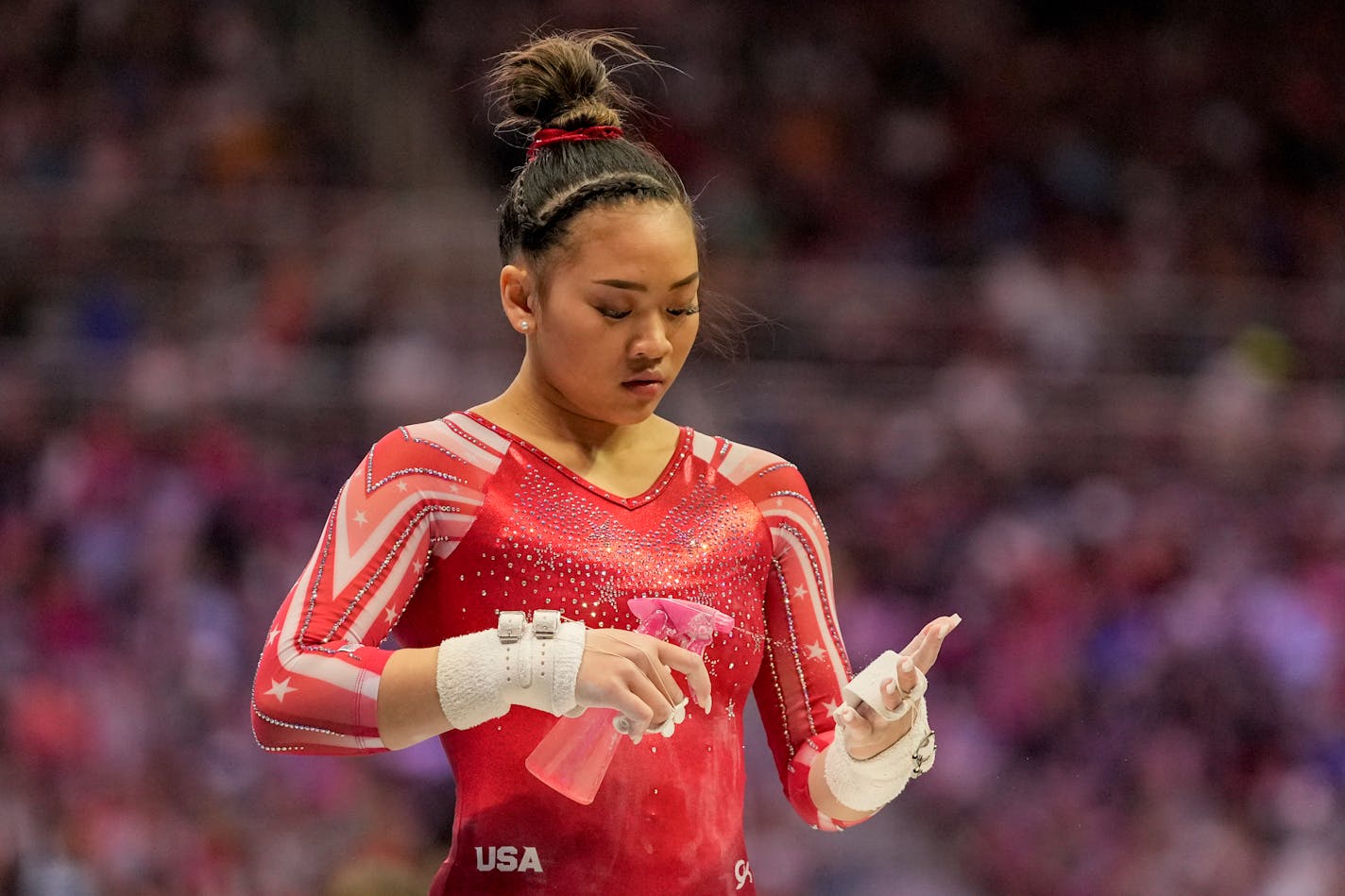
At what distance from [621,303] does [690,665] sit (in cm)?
45

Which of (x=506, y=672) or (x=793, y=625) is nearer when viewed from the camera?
(x=506, y=672)

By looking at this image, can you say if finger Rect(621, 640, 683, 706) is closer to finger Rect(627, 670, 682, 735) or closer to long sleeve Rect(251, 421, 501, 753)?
finger Rect(627, 670, 682, 735)

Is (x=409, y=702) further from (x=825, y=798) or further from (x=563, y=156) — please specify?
(x=563, y=156)

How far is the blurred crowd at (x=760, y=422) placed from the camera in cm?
599

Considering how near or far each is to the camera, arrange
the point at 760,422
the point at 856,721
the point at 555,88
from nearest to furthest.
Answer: the point at 856,721, the point at 555,88, the point at 760,422

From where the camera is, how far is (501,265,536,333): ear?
2109mm

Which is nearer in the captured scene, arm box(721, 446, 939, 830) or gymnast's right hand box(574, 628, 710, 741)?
gymnast's right hand box(574, 628, 710, 741)

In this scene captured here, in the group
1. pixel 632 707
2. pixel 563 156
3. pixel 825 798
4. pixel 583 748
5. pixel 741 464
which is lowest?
pixel 825 798

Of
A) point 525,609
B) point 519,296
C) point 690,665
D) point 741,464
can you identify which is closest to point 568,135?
point 519,296

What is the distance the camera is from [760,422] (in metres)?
6.88

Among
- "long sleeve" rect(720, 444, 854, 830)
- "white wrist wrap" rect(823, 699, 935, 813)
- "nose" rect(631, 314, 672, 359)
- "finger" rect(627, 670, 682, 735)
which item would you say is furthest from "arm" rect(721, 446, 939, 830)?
"finger" rect(627, 670, 682, 735)

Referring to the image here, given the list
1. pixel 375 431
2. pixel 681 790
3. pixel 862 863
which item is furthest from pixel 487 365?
pixel 681 790

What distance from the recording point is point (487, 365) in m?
6.89

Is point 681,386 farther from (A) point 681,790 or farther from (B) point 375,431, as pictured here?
(A) point 681,790
